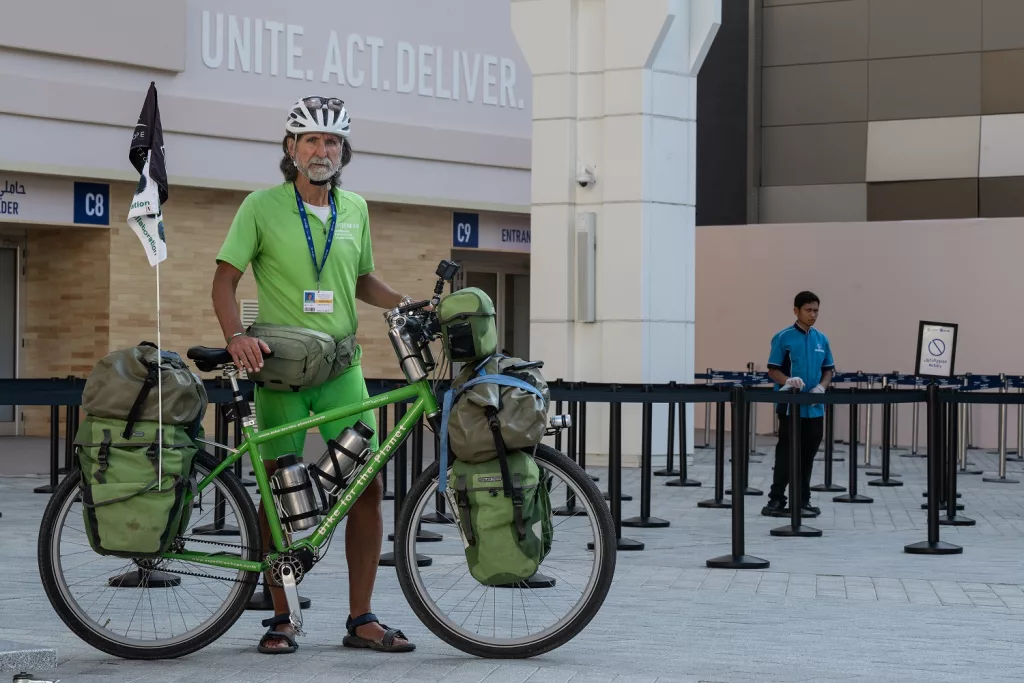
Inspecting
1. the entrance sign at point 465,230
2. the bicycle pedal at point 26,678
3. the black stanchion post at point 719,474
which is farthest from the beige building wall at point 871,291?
the bicycle pedal at point 26,678

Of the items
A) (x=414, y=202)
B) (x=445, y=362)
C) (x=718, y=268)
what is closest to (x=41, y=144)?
(x=414, y=202)

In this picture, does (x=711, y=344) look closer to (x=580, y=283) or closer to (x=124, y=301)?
(x=580, y=283)

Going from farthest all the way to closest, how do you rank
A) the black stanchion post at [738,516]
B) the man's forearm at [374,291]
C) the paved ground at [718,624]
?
the black stanchion post at [738,516], the man's forearm at [374,291], the paved ground at [718,624]

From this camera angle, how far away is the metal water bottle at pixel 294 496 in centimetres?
579

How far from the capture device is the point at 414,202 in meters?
22.5

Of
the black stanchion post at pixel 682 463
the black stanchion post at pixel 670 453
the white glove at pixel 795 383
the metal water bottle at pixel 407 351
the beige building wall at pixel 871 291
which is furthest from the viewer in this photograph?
the beige building wall at pixel 871 291

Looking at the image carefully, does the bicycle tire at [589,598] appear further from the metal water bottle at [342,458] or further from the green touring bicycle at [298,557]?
the metal water bottle at [342,458]

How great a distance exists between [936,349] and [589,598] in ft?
45.4

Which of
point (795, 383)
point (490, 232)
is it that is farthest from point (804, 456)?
point (490, 232)

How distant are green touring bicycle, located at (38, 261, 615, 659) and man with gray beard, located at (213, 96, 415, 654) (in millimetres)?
100

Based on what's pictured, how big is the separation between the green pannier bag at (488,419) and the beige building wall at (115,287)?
14031mm

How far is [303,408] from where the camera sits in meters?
5.95

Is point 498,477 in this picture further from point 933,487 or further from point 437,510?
point 933,487

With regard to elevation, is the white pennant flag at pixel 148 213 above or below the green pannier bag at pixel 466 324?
above
